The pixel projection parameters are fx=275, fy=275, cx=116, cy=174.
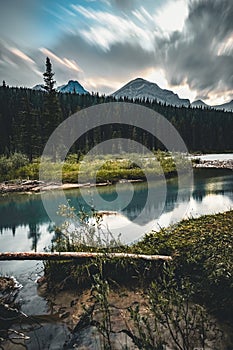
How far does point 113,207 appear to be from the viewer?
15.0m

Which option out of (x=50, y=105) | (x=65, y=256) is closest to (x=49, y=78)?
(x=50, y=105)

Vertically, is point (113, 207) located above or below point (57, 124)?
below

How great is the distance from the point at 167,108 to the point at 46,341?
405 feet

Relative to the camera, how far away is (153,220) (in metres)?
11.8

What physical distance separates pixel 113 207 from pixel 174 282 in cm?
1080

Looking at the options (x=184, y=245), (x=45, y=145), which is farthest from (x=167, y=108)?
(x=184, y=245)

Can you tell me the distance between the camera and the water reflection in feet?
34.4

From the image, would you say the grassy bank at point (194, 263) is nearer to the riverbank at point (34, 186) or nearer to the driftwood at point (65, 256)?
the driftwood at point (65, 256)

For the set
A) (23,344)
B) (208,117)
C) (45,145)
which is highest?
(208,117)

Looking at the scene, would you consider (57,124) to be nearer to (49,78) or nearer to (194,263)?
(49,78)

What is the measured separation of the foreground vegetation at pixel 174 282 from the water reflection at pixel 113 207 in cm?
266

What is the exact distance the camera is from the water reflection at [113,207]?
10.5 m

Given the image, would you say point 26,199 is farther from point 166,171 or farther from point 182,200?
point 166,171

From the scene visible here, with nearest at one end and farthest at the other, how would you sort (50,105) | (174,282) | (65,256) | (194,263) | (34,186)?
(174,282), (194,263), (65,256), (34,186), (50,105)
